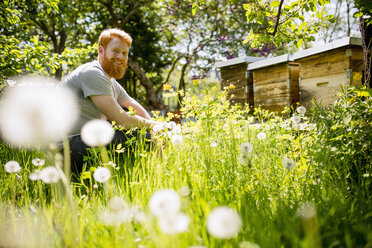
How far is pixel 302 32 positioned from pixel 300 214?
5.89 ft

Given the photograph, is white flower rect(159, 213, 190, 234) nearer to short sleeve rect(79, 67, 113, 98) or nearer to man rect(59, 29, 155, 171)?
man rect(59, 29, 155, 171)

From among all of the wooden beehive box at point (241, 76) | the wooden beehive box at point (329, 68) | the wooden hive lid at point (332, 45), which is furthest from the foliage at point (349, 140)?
the wooden beehive box at point (241, 76)

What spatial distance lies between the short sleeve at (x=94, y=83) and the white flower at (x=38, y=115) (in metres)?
0.22

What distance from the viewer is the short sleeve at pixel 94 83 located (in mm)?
2760

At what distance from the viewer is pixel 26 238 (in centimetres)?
135

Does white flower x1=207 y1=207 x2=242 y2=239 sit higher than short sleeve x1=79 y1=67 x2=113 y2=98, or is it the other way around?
short sleeve x1=79 y1=67 x2=113 y2=98

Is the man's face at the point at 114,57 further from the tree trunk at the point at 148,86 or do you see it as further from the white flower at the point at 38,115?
the tree trunk at the point at 148,86

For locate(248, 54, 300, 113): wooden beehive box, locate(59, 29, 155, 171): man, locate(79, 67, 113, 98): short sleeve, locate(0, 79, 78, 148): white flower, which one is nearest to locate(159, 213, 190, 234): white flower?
locate(0, 79, 78, 148): white flower

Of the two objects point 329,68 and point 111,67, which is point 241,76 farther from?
point 111,67

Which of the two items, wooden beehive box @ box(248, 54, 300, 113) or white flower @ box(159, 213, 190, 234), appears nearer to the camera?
white flower @ box(159, 213, 190, 234)

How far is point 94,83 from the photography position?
2766 millimetres

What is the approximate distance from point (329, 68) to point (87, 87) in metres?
3.71

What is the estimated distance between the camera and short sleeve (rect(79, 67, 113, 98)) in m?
2.76

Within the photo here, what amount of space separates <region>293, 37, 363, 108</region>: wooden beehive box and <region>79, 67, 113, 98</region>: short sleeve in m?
3.12
